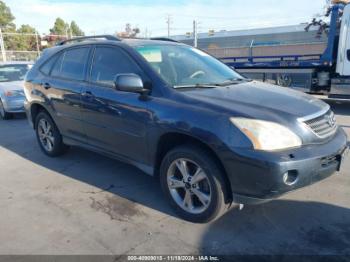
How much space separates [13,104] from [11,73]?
1.47m

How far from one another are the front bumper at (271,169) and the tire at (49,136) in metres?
3.30

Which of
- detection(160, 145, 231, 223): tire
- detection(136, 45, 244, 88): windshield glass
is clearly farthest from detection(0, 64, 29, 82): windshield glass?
detection(160, 145, 231, 223): tire

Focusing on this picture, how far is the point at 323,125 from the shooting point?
320cm

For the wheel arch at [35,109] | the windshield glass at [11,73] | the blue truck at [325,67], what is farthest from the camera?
the windshield glass at [11,73]

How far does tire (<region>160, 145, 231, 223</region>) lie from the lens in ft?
9.96

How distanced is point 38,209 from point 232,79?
2.74 metres

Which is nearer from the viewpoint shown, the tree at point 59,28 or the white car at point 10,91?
the white car at point 10,91

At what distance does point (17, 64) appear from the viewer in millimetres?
10188

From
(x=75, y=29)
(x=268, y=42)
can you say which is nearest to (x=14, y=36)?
(x=75, y=29)

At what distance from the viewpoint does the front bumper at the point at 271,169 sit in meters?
2.71

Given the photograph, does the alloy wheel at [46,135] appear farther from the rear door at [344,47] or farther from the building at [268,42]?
the building at [268,42]

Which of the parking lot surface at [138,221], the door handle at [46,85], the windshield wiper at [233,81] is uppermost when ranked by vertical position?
the windshield wiper at [233,81]

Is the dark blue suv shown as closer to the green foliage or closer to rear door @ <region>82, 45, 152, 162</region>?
rear door @ <region>82, 45, 152, 162</region>

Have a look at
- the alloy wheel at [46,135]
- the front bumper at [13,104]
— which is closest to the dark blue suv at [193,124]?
the alloy wheel at [46,135]
